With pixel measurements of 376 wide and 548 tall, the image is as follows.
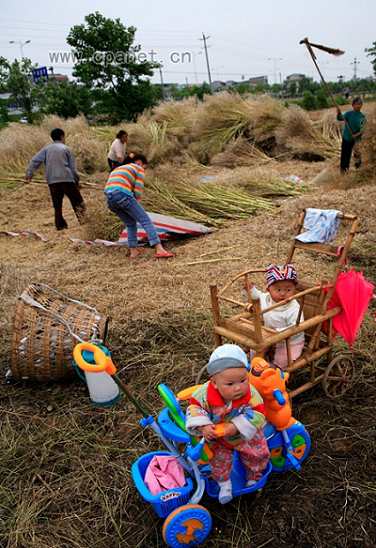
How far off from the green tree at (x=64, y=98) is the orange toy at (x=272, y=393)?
1060 inches

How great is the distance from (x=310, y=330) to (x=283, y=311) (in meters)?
0.26

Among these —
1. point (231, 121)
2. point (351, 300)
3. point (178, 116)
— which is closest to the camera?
point (351, 300)

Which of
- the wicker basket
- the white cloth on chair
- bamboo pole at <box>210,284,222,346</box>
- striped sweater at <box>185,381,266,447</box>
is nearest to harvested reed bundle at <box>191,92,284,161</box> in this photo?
the white cloth on chair

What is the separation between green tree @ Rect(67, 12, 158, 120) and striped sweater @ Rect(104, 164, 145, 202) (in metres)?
24.0

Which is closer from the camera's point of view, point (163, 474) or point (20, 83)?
point (163, 474)

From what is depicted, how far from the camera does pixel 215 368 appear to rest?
1880mm

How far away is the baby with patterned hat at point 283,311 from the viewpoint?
265 cm

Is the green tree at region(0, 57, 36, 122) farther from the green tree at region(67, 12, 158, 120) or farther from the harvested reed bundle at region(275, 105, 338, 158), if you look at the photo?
the harvested reed bundle at region(275, 105, 338, 158)

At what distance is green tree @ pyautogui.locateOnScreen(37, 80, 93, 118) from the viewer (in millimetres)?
26141

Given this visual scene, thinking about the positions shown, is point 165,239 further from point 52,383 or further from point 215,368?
point 215,368

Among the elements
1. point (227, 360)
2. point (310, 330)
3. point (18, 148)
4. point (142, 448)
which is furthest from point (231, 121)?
point (227, 360)

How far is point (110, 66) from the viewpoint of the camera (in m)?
28.1

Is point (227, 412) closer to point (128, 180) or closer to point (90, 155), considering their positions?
point (128, 180)

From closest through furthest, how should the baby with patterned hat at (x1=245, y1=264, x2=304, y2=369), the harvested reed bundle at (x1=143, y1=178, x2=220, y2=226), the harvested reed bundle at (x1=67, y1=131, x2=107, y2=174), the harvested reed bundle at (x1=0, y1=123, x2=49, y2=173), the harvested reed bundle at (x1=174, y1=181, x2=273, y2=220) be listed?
the baby with patterned hat at (x1=245, y1=264, x2=304, y2=369)
the harvested reed bundle at (x1=143, y1=178, x2=220, y2=226)
the harvested reed bundle at (x1=174, y1=181, x2=273, y2=220)
the harvested reed bundle at (x1=67, y1=131, x2=107, y2=174)
the harvested reed bundle at (x1=0, y1=123, x2=49, y2=173)
